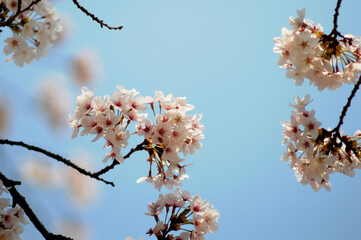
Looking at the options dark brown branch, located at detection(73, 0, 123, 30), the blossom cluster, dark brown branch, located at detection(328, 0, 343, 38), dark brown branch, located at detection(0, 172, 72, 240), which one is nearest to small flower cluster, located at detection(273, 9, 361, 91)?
dark brown branch, located at detection(328, 0, 343, 38)

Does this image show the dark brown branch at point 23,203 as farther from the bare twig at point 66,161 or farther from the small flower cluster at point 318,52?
the small flower cluster at point 318,52

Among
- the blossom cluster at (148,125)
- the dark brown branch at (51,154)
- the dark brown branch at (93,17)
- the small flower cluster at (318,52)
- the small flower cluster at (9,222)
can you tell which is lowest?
the small flower cluster at (9,222)

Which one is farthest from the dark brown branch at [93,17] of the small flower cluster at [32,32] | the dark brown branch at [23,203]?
the dark brown branch at [23,203]

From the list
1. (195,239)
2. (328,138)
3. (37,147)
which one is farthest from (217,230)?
(37,147)

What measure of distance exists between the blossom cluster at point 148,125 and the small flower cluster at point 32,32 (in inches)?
28.7

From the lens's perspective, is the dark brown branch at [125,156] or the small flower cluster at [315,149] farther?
the small flower cluster at [315,149]

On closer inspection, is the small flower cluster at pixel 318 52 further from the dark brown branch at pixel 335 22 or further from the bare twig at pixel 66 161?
the bare twig at pixel 66 161

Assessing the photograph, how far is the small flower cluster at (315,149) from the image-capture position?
2.38m

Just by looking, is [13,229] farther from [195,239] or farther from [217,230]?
[217,230]

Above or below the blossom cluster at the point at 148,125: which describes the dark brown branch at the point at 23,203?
below

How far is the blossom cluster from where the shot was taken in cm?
215

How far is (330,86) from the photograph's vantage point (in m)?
2.63

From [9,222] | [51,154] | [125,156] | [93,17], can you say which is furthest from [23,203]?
[93,17]

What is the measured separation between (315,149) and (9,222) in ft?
6.62
